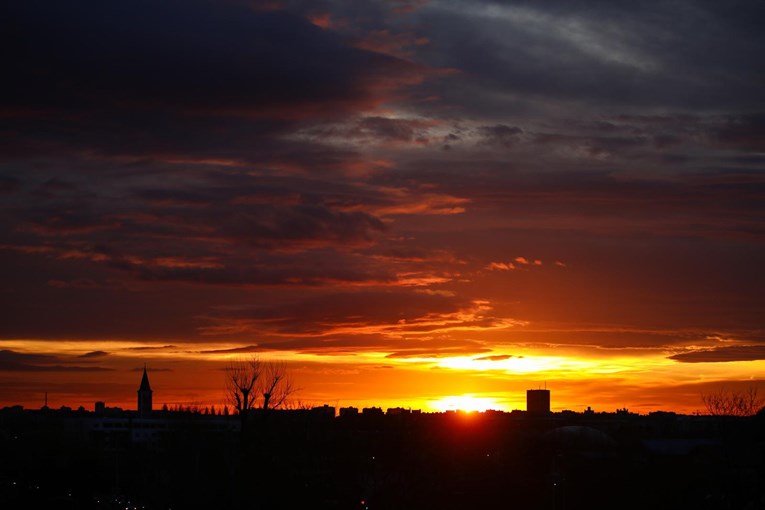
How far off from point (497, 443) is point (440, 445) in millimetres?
12131

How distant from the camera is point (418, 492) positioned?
9881 cm

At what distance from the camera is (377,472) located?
11319 centimetres

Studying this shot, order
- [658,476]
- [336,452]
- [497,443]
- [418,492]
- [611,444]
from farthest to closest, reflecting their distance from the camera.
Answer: [611,444], [497,443], [336,452], [658,476], [418,492]

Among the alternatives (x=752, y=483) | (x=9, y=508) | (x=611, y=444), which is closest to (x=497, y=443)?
(x=611, y=444)

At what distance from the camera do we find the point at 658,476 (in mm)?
105188

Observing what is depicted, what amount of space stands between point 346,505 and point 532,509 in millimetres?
15828

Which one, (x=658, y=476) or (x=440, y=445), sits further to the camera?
(x=440, y=445)

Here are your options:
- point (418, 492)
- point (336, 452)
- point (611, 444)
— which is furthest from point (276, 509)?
point (611, 444)

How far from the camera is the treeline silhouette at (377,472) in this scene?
95.2 m

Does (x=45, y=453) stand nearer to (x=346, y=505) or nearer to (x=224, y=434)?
(x=224, y=434)

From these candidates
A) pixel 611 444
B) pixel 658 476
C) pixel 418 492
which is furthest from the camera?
pixel 611 444

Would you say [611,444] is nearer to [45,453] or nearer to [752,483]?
[752,483]

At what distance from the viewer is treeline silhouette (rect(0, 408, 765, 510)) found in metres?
95.2

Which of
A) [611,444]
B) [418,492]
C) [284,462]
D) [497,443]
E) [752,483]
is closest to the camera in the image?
[752,483]
